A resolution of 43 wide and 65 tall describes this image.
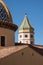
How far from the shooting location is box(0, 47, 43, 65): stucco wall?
15.2 m

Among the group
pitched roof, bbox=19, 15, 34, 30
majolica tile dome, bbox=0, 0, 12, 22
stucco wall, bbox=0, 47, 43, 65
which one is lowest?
stucco wall, bbox=0, 47, 43, 65

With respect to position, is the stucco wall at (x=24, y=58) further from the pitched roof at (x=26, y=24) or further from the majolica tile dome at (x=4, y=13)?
the pitched roof at (x=26, y=24)

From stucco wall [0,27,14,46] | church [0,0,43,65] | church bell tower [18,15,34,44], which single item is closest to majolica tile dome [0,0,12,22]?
church [0,0,43,65]

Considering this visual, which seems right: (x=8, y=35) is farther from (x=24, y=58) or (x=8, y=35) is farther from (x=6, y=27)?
(x=24, y=58)

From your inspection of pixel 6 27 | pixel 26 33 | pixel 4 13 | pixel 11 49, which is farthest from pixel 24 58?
pixel 26 33

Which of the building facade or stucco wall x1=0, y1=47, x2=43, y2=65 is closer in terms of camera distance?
stucco wall x1=0, y1=47, x2=43, y2=65

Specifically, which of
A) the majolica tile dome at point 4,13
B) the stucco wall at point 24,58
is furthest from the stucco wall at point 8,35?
the stucco wall at point 24,58

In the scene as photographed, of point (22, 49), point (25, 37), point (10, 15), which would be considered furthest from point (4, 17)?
point (25, 37)

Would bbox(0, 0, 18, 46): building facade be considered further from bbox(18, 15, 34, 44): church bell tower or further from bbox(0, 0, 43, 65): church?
bbox(18, 15, 34, 44): church bell tower

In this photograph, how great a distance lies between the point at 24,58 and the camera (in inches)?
638

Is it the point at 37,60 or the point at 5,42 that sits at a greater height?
the point at 5,42

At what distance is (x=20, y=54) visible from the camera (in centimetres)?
1583

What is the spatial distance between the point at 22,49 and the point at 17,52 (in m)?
0.45

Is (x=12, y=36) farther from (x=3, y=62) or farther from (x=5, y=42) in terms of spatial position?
(x=3, y=62)
